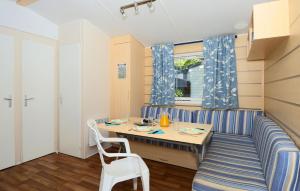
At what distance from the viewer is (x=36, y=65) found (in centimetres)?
277

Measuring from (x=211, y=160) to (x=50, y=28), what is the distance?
331cm

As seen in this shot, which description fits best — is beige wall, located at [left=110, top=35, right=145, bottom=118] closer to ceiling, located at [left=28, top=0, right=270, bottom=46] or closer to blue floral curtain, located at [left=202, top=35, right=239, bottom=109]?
ceiling, located at [left=28, top=0, right=270, bottom=46]

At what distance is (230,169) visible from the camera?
4.96 ft

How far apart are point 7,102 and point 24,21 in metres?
1.29

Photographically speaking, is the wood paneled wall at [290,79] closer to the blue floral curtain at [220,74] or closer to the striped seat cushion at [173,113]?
the blue floral curtain at [220,74]

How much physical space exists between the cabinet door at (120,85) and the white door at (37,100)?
3.55ft

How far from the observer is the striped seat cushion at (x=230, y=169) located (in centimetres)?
129

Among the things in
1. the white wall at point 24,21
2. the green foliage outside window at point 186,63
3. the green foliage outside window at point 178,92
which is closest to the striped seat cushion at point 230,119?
the green foliage outside window at point 178,92

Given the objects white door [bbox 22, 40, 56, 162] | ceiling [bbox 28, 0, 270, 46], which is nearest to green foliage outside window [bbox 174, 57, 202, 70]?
ceiling [bbox 28, 0, 270, 46]

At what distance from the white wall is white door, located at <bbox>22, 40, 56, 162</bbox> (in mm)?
221

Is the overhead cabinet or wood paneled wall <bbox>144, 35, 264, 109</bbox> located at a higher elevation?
the overhead cabinet

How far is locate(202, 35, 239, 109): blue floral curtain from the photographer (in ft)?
9.17

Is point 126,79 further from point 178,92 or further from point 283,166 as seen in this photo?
point 283,166

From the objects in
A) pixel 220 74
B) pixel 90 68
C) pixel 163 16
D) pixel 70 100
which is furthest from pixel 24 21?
pixel 220 74
